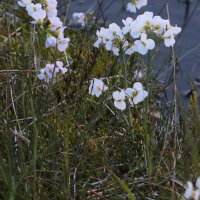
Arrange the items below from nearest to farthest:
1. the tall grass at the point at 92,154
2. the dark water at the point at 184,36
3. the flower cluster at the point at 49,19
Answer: the tall grass at the point at 92,154 < the flower cluster at the point at 49,19 < the dark water at the point at 184,36

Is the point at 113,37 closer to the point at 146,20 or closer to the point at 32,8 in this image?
the point at 146,20

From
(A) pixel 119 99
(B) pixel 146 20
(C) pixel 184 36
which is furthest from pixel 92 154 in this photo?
(C) pixel 184 36

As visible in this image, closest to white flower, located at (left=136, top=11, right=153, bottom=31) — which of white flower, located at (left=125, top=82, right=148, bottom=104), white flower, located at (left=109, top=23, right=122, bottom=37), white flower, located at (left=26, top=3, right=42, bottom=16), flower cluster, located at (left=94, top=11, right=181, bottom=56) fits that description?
flower cluster, located at (left=94, top=11, right=181, bottom=56)

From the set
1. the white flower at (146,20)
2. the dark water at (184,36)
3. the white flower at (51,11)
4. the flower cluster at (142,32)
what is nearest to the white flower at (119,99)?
the flower cluster at (142,32)

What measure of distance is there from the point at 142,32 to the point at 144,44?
2.5 inches

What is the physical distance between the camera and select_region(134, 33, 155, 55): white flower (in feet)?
4.24

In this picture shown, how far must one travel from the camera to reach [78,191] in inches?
52.4

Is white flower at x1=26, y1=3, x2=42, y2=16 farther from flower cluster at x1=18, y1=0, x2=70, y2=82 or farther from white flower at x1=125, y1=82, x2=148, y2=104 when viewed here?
white flower at x1=125, y1=82, x2=148, y2=104

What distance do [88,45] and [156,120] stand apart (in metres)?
0.95

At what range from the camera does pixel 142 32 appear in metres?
1.33

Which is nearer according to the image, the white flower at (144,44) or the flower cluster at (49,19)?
the white flower at (144,44)

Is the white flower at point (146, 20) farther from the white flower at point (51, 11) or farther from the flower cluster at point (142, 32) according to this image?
the white flower at point (51, 11)

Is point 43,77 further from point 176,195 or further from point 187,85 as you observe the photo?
point 187,85

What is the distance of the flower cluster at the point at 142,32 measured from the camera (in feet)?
4.29
